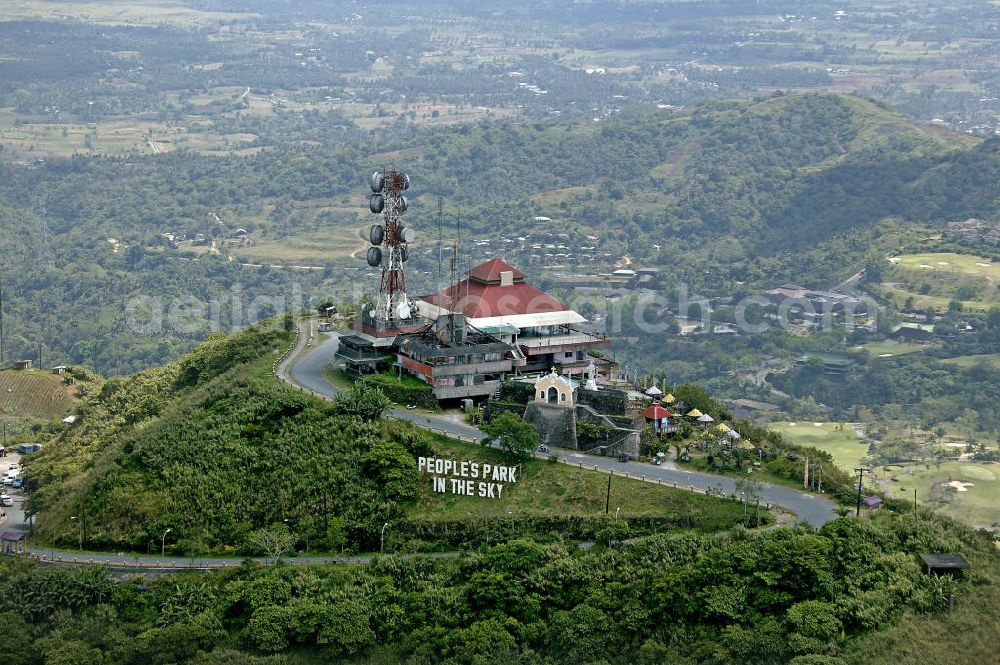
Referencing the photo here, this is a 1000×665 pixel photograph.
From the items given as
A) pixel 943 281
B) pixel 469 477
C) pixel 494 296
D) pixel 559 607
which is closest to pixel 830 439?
pixel 943 281

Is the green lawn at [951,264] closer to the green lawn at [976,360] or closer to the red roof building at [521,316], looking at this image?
the green lawn at [976,360]

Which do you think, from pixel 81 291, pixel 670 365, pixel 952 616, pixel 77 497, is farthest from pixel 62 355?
pixel 952 616

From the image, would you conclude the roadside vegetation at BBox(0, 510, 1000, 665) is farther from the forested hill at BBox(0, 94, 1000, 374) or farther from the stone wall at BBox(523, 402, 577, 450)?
the forested hill at BBox(0, 94, 1000, 374)

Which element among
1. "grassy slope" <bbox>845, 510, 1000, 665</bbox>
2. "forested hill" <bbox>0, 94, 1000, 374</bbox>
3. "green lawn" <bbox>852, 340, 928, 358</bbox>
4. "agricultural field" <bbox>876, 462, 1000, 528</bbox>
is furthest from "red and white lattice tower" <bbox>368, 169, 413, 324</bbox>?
"forested hill" <bbox>0, 94, 1000, 374</bbox>

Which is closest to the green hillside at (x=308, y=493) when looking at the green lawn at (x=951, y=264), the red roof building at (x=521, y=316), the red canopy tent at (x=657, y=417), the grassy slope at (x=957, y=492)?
the red canopy tent at (x=657, y=417)

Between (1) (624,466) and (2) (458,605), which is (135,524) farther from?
(1) (624,466)

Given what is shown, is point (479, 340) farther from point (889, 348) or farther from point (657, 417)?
point (889, 348)
